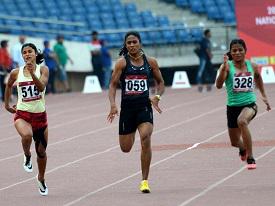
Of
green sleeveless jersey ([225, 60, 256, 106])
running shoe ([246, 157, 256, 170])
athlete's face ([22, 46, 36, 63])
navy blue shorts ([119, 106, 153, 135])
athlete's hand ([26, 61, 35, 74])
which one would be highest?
athlete's face ([22, 46, 36, 63])

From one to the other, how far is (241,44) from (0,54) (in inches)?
750

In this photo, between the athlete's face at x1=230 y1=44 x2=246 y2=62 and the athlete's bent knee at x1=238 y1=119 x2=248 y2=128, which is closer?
the athlete's bent knee at x1=238 y1=119 x2=248 y2=128

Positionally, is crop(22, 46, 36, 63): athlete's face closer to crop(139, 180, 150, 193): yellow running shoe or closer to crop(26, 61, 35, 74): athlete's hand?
crop(26, 61, 35, 74): athlete's hand

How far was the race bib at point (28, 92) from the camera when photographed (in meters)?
13.0

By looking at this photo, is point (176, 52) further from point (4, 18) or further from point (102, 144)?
point (102, 144)

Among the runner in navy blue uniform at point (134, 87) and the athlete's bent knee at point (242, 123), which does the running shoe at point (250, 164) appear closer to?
the athlete's bent knee at point (242, 123)

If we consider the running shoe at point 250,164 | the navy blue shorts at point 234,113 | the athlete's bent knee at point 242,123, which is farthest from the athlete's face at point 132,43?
the running shoe at point 250,164

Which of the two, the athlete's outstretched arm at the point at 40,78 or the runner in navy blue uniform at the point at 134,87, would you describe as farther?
the runner in navy blue uniform at the point at 134,87

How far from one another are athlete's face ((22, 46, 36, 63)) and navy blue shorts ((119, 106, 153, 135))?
1.26 m

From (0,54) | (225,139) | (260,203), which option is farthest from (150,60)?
(0,54)

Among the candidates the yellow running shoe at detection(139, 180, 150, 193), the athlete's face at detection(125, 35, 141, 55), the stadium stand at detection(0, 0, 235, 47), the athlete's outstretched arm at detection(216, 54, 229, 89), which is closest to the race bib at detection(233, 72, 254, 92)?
the athlete's outstretched arm at detection(216, 54, 229, 89)

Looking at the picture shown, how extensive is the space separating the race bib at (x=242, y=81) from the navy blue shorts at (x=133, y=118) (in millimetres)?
1890

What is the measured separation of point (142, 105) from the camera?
1295 cm

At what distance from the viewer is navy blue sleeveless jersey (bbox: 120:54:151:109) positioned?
12891 mm
